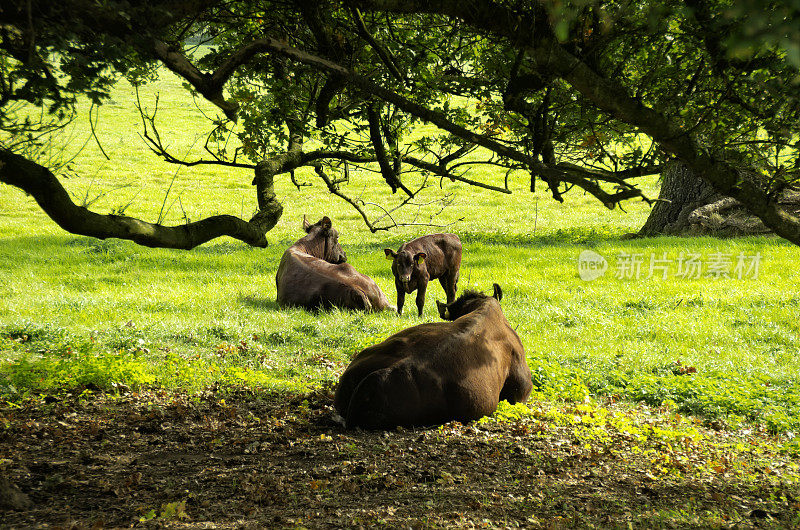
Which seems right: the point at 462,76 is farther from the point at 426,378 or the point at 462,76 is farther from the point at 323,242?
the point at 323,242

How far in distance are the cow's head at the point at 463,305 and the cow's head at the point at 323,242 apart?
6.10 m

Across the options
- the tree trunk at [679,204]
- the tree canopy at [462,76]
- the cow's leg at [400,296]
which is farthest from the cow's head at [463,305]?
the tree trunk at [679,204]

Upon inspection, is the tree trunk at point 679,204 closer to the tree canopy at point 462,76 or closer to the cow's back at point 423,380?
the tree canopy at point 462,76

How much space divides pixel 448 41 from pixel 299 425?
169 inches

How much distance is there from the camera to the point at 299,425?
648 cm

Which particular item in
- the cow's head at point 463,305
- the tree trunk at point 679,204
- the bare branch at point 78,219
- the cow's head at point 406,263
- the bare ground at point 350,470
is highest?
the tree trunk at point 679,204

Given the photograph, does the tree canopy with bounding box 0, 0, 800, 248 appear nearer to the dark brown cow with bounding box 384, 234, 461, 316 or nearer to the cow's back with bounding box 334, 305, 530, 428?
the cow's back with bounding box 334, 305, 530, 428

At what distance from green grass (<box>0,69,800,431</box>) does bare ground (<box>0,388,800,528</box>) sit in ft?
3.35

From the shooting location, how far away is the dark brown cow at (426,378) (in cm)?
638

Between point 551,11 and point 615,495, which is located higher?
point 551,11

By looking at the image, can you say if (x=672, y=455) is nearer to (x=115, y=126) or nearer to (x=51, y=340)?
(x=51, y=340)

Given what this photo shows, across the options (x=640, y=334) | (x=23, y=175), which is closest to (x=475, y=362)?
(x=23, y=175)
